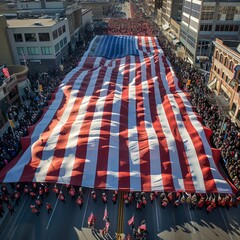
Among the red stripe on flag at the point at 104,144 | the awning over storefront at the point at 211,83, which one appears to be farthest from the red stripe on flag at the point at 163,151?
the awning over storefront at the point at 211,83

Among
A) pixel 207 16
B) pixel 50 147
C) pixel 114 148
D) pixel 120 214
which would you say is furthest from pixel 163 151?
pixel 207 16

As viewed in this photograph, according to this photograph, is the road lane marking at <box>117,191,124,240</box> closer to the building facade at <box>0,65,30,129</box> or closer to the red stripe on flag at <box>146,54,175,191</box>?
the red stripe on flag at <box>146,54,175,191</box>

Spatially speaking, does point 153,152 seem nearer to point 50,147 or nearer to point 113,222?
point 113,222

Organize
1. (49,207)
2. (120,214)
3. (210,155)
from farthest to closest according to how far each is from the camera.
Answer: (210,155) < (120,214) < (49,207)

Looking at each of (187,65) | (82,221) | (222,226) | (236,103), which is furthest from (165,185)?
(187,65)

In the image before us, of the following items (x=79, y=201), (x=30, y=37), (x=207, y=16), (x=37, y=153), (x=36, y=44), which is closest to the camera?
(x=79, y=201)

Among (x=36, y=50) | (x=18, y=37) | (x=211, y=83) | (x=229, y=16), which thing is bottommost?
(x=211, y=83)

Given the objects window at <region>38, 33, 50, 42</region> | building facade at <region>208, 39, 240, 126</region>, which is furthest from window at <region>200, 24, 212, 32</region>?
window at <region>38, 33, 50, 42</region>
